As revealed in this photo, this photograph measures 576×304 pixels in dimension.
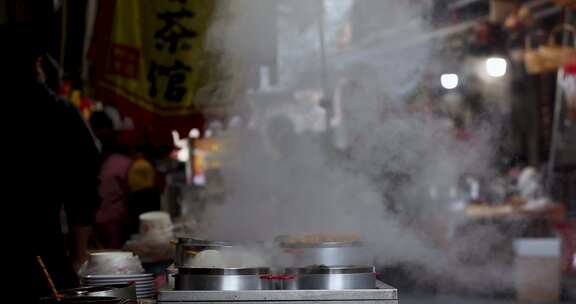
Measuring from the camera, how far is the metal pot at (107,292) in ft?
9.25

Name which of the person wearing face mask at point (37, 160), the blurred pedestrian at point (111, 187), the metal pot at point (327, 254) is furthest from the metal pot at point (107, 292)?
the blurred pedestrian at point (111, 187)

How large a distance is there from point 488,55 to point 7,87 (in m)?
15.5

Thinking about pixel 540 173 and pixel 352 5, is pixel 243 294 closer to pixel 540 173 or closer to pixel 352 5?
pixel 352 5

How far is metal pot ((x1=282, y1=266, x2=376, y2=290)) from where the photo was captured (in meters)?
2.72

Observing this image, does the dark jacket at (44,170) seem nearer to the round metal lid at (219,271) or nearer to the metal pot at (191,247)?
the metal pot at (191,247)

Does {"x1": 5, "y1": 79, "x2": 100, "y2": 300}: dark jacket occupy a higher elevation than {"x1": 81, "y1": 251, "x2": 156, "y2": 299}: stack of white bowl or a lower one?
higher

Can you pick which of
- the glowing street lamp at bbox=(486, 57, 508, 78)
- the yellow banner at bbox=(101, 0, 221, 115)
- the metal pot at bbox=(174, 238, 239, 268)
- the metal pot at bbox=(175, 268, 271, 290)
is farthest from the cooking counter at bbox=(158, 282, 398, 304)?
the glowing street lamp at bbox=(486, 57, 508, 78)

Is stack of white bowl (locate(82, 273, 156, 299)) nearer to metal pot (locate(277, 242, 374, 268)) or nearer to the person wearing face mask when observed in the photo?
the person wearing face mask

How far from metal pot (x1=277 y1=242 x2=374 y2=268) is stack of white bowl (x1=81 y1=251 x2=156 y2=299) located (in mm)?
739

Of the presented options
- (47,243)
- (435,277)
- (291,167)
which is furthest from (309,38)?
(47,243)

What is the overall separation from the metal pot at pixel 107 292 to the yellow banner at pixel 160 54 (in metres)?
3.72

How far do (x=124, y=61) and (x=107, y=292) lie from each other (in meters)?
3.98

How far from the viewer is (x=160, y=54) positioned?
259 inches

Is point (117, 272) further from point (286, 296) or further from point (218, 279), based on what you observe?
point (286, 296)
